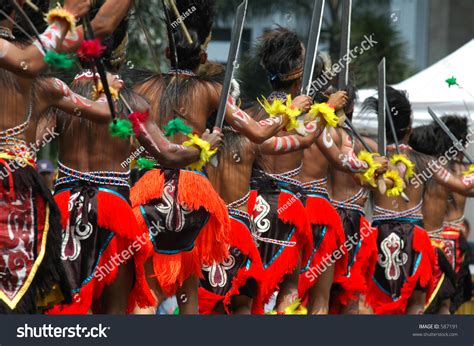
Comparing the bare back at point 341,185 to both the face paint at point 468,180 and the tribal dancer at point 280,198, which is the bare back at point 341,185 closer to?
the tribal dancer at point 280,198

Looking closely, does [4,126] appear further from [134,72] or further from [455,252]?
[455,252]

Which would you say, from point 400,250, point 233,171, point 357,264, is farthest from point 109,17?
point 400,250

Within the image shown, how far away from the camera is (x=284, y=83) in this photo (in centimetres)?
752

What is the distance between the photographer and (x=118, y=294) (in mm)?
5984

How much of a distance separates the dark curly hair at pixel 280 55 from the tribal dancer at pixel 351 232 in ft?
3.03

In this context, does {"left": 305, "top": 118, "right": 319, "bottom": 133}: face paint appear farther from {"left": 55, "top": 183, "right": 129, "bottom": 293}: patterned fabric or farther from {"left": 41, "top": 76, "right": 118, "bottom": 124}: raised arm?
{"left": 41, "top": 76, "right": 118, "bottom": 124}: raised arm

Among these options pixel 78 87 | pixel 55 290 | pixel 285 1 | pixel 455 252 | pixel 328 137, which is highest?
pixel 78 87

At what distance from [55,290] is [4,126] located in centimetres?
91

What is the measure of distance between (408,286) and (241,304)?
2.25m

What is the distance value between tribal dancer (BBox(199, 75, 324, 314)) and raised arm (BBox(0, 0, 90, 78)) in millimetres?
2482

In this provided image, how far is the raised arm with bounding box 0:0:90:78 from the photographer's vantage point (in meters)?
4.44

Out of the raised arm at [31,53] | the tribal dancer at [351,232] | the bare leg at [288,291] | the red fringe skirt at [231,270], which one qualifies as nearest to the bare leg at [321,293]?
the tribal dancer at [351,232]

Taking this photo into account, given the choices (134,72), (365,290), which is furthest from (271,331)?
(365,290)

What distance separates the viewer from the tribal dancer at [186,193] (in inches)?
244
